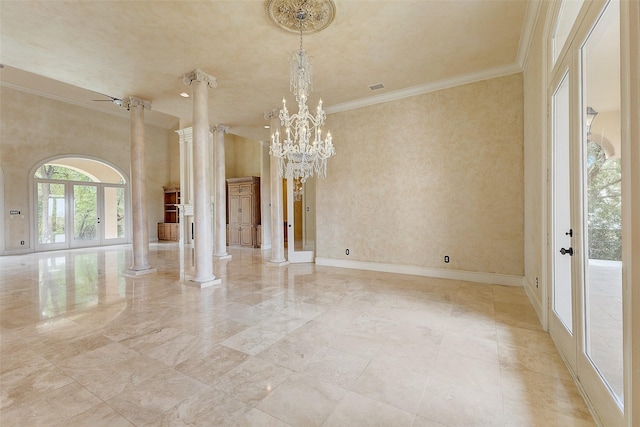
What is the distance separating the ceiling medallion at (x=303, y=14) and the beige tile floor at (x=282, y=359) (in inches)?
146

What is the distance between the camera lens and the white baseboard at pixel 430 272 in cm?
485

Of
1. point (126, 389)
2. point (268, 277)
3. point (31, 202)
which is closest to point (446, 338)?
point (126, 389)

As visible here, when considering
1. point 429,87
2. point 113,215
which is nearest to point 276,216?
point 429,87

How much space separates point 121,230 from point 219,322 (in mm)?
10955

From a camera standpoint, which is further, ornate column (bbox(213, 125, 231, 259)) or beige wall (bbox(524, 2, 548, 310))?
ornate column (bbox(213, 125, 231, 259))

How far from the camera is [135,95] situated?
19.5 feet

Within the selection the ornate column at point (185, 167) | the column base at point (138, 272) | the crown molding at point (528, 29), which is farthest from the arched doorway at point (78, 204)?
the crown molding at point (528, 29)

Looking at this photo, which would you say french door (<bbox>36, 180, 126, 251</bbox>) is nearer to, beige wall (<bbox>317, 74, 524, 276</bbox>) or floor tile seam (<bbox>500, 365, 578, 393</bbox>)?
beige wall (<bbox>317, 74, 524, 276</bbox>)

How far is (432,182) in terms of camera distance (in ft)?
17.9

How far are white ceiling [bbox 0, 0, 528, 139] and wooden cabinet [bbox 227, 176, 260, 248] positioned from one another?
459cm

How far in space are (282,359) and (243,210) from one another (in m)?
8.37

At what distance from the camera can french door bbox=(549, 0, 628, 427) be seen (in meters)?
1.54

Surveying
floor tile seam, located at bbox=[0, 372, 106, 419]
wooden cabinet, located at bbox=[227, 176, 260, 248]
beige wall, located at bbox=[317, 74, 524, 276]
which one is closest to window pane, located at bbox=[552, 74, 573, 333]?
beige wall, located at bbox=[317, 74, 524, 276]

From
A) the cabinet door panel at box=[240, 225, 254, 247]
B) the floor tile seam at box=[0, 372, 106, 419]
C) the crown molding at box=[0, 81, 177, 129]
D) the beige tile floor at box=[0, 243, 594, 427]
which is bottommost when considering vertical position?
the beige tile floor at box=[0, 243, 594, 427]
